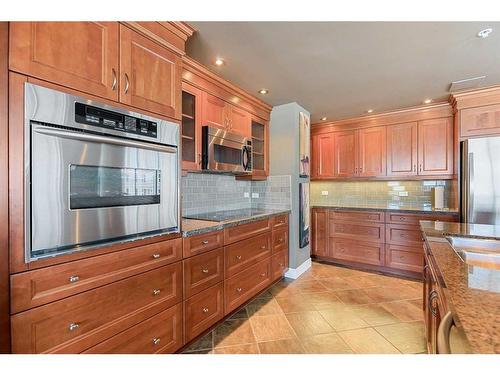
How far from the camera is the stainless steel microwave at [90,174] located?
40.3 inches

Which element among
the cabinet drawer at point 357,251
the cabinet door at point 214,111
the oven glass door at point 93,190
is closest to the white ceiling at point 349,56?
the cabinet door at point 214,111

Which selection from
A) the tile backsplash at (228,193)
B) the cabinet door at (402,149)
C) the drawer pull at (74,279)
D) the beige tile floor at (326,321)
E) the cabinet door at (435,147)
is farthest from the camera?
the cabinet door at (402,149)

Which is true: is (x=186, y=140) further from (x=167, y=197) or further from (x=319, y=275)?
(x=319, y=275)

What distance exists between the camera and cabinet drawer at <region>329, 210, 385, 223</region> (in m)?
3.57

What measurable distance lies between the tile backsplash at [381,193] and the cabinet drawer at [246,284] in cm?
231

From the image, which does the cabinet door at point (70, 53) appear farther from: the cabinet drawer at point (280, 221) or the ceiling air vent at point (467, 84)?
the ceiling air vent at point (467, 84)

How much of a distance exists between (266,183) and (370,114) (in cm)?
203

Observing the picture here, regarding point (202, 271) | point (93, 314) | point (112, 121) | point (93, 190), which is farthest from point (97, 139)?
point (202, 271)

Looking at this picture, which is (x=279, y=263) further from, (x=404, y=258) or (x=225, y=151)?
(x=404, y=258)

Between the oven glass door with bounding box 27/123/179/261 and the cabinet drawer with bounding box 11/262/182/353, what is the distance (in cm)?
25

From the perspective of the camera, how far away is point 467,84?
8.75ft

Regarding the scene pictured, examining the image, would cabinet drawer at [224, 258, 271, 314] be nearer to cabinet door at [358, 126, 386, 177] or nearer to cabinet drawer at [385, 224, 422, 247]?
cabinet drawer at [385, 224, 422, 247]

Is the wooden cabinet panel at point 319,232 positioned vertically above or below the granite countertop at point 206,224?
below
